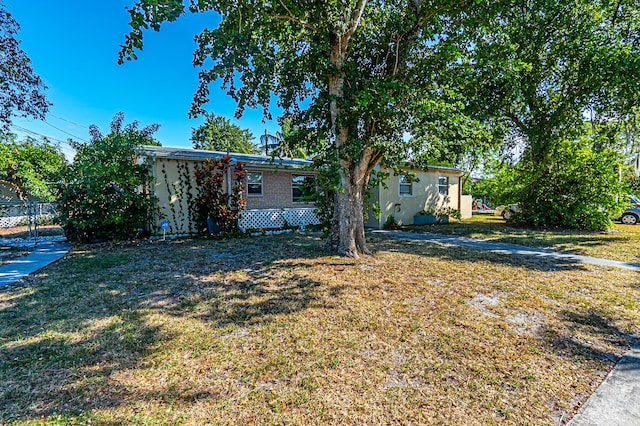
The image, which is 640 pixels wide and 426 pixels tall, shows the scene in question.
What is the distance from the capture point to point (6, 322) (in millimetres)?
3656

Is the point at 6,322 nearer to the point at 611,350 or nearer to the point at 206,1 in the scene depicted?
the point at 206,1

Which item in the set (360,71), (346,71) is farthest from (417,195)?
(346,71)

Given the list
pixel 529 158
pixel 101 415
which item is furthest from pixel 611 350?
pixel 529 158

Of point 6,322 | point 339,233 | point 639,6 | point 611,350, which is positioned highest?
point 639,6

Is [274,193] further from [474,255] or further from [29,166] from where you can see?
[29,166]

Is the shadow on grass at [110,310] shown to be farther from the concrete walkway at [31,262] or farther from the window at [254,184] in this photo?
the window at [254,184]

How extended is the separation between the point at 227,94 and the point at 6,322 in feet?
19.6

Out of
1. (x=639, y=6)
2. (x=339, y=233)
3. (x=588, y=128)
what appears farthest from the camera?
(x=588, y=128)

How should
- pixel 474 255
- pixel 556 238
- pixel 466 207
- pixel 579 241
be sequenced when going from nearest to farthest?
pixel 474 255, pixel 579 241, pixel 556 238, pixel 466 207

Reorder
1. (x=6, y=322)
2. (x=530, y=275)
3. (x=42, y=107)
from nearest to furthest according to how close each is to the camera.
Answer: (x=6, y=322) < (x=530, y=275) < (x=42, y=107)

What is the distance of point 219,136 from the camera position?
41.9 metres

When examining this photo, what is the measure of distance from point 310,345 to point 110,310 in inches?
116

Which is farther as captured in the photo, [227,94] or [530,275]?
[227,94]

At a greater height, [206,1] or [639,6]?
[639,6]
